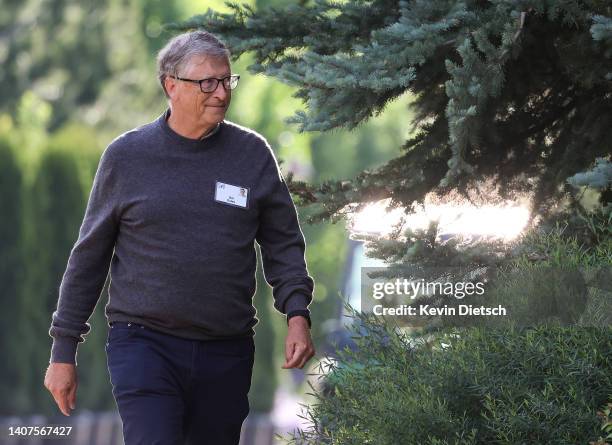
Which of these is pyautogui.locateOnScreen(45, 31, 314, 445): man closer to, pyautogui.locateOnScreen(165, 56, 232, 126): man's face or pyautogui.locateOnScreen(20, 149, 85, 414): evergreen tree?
pyautogui.locateOnScreen(165, 56, 232, 126): man's face

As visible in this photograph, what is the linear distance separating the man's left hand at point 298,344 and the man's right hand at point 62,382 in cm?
68

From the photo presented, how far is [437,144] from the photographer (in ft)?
18.6

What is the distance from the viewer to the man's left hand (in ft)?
14.2

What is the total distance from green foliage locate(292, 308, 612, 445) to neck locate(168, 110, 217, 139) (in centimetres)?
84

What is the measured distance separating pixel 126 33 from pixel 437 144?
19.3m

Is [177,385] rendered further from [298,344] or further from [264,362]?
[264,362]

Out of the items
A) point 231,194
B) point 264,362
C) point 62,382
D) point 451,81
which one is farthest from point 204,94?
point 264,362

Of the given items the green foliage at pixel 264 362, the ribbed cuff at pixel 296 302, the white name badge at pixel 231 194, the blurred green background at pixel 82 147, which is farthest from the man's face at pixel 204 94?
the green foliage at pixel 264 362

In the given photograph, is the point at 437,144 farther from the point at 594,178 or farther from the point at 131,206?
the point at 131,206

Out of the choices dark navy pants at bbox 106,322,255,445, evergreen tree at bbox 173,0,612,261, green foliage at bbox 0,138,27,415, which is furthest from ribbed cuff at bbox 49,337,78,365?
green foliage at bbox 0,138,27,415

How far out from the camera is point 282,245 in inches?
180

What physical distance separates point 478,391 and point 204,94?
1.23 metres

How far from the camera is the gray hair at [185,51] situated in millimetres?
4402

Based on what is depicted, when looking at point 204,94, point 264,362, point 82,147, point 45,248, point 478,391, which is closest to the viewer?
point 478,391
